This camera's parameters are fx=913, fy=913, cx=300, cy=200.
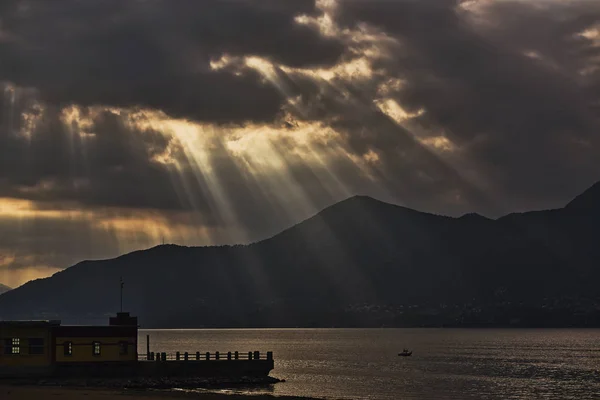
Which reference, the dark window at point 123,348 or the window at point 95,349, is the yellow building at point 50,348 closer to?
the window at point 95,349

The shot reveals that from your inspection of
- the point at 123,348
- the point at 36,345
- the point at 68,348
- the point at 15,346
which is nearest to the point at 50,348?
the point at 36,345

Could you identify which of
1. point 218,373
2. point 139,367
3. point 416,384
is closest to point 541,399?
point 416,384

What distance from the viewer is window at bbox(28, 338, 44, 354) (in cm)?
9056

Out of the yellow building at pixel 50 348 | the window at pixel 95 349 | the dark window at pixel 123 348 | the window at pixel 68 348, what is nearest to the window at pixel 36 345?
the yellow building at pixel 50 348

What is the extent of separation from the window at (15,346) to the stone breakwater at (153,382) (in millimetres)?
4269

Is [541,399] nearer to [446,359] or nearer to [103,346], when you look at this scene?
[103,346]

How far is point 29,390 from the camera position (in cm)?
7644

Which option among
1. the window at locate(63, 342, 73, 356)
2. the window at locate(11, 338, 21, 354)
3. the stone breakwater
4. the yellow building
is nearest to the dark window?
the yellow building

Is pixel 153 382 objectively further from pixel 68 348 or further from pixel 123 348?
pixel 68 348

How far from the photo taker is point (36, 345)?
90.7m

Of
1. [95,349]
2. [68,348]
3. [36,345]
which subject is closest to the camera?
[36,345]

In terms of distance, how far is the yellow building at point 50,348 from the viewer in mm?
89938

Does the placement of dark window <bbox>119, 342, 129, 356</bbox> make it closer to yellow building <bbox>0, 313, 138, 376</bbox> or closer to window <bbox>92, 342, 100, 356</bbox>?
yellow building <bbox>0, 313, 138, 376</bbox>

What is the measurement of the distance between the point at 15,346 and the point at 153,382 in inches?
554
